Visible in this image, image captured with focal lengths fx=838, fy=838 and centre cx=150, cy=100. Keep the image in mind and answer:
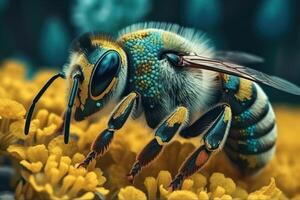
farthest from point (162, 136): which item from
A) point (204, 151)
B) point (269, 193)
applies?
point (269, 193)

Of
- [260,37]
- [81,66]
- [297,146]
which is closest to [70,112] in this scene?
[81,66]

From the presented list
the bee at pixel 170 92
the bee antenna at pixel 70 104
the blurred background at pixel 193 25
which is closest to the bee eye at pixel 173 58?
the bee at pixel 170 92

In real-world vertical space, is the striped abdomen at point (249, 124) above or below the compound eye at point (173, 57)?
below

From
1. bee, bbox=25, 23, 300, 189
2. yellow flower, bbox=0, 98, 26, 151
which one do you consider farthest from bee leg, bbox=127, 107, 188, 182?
yellow flower, bbox=0, 98, 26, 151

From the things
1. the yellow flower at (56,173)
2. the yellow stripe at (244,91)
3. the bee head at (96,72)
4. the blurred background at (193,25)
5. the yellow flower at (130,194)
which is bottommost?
the blurred background at (193,25)

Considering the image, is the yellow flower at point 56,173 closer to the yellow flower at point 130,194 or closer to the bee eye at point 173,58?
the yellow flower at point 130,194

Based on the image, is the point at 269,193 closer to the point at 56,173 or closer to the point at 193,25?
the point at 56,173

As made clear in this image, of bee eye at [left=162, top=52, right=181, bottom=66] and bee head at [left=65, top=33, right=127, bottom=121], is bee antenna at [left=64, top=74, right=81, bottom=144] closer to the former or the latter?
bee head at [left=65, top=33, right=127, bottom=121]

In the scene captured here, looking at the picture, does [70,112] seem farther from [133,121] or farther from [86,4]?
[86,4]
